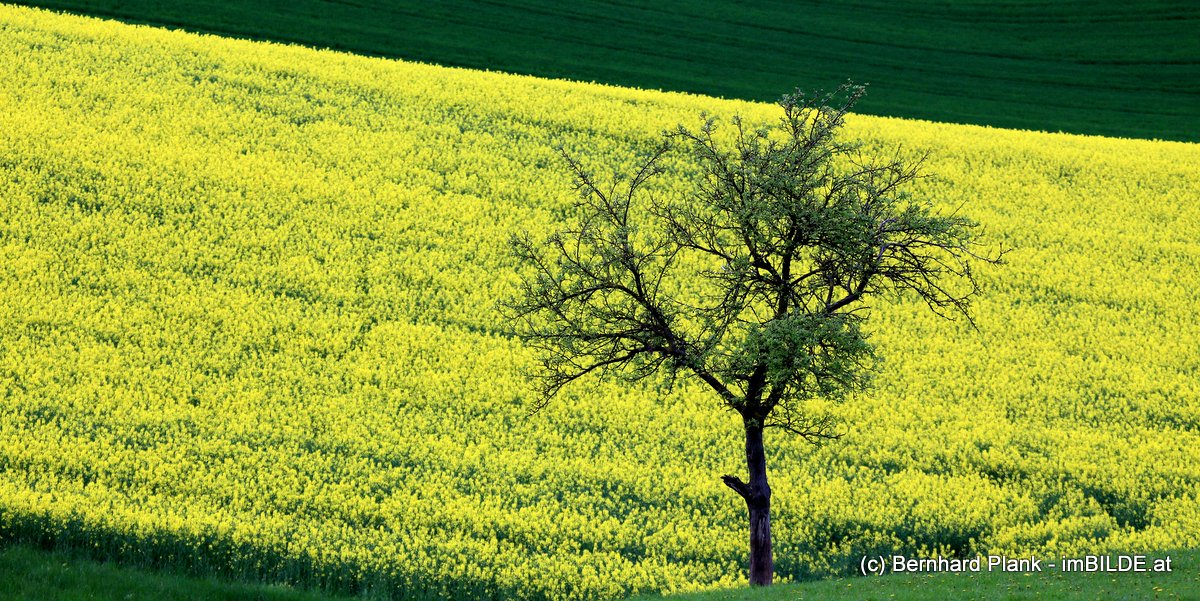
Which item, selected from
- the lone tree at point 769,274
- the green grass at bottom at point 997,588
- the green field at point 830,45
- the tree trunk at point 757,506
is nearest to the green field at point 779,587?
the green grass at bottom at point 997,588

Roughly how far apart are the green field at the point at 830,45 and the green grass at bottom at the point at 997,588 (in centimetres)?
2623

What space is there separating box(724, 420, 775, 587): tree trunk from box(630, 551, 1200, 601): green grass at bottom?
0.93 feet

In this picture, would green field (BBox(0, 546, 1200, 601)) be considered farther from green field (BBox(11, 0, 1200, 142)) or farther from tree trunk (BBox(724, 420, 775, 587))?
green field (BBox(11, 0, 1200, 142))

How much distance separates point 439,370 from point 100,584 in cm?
763

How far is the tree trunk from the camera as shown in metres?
12.7

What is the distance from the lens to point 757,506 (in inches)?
500

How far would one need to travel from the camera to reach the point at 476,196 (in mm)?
25438

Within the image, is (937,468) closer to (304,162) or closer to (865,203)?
(865,203)

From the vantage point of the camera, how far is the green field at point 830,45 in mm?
37406

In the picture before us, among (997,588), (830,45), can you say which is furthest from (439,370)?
(830,45)

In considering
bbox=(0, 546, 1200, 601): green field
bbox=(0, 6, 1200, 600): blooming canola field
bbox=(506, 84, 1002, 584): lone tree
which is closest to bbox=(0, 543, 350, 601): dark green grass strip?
bbox=(0, 546, 1200, 601): green field

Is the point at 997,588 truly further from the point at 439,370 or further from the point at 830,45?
the point at 830,45

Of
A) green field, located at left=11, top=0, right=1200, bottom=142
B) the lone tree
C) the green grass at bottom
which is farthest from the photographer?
green field, located at left=11, top=0, right=1200, bottom=142

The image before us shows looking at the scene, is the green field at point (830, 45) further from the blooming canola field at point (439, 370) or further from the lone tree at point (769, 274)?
the lone tree at point (769, 274)
